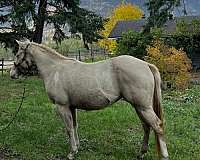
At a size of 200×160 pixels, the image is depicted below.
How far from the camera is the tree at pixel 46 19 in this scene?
18.9m

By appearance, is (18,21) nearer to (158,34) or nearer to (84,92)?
(158,34)

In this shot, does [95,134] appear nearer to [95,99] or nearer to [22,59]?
[95,99]

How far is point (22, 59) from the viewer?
771cm

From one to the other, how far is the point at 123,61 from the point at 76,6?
17519 millimetres

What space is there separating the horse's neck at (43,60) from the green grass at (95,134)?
1523 millimetres

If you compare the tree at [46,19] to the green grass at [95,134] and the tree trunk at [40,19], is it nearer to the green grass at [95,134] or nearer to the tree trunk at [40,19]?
the tree trunk at [40,19]

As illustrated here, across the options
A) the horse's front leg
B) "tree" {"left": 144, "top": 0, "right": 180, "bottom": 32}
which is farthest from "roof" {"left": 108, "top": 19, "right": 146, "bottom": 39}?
the horse's front leg

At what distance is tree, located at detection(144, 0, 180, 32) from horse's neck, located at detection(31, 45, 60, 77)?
688 inches

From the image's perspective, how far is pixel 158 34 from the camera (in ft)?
84.4

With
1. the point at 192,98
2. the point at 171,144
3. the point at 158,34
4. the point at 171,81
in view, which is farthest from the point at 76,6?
the point at 171,144

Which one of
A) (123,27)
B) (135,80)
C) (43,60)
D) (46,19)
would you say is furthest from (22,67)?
(123,27)

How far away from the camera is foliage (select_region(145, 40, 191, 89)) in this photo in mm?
19656

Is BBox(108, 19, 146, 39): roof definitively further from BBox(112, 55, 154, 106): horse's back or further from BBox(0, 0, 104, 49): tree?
BBox(112, 55, 154, 106): horse's back

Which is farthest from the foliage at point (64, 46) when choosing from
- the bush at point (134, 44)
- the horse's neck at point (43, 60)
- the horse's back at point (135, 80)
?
the horse's back at point (135, 80)
